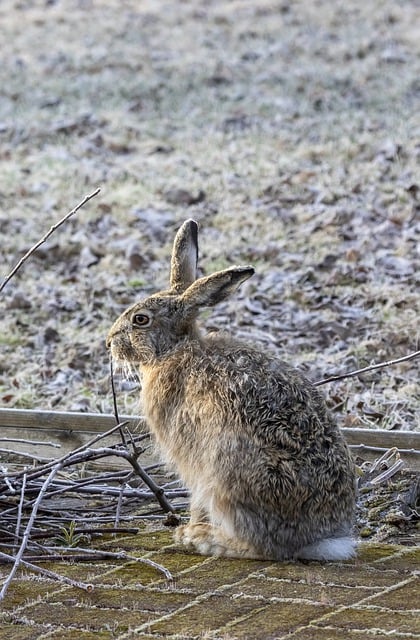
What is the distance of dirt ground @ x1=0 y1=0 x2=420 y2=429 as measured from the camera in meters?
7.86

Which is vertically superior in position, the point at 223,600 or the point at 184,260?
the point at 184,260

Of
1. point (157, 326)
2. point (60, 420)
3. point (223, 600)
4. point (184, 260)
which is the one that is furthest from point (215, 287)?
point (60, 420)

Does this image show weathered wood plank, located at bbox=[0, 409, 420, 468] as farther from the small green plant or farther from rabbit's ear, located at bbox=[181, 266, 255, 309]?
rabbit's ear, located at bbox=[181, 266, 255, 309]

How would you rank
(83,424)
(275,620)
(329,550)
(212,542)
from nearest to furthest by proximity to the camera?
1. (275,620)
2. (329,550)
3. (212,542)
4. (83,424)

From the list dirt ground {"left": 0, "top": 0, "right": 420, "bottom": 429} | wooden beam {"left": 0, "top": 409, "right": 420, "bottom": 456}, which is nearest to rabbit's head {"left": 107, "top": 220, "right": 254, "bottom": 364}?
wooden beam {"left": 0, "top": 409, "right": 420, "bottom": 456}

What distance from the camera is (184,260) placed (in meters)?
5.30

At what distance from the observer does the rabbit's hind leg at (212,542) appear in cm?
460

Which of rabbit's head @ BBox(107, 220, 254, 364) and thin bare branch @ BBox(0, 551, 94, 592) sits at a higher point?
rabbit's head @ BBox(107, 220, 254, 364)

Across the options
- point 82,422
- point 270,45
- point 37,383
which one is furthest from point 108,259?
point 270,45

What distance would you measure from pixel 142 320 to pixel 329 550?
4.37 ft

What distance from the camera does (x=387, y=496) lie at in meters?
5.29

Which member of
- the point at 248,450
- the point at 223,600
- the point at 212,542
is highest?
the point at 248,450

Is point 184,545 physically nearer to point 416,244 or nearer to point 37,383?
point 37,383

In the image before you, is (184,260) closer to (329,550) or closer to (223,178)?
(329,550)
